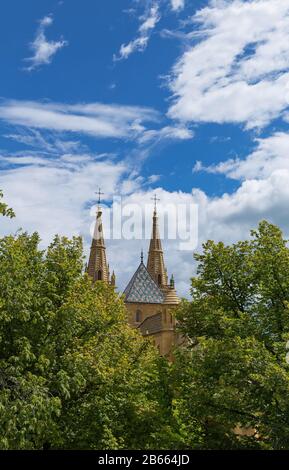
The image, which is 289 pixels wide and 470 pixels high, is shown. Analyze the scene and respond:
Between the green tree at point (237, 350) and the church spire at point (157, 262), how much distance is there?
8016 cm

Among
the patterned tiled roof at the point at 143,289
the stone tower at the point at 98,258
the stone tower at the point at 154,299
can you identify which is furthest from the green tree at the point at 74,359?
the stone tower at the point at 98,258

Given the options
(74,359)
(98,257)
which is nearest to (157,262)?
(98,257)

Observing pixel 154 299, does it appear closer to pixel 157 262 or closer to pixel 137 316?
pixel 137 316

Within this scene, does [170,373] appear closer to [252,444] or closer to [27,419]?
[252,444]

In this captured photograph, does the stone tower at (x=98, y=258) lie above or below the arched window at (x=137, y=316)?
above

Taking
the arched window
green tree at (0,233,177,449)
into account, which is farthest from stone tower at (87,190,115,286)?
green tree at (0,233,177,449)

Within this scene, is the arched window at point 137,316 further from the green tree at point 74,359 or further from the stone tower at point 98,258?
the green tree at point 74,359

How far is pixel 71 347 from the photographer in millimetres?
25500

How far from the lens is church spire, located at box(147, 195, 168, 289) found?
4331 inches

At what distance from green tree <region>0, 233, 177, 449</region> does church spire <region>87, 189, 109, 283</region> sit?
74180mm

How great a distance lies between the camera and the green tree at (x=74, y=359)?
70.4 ft

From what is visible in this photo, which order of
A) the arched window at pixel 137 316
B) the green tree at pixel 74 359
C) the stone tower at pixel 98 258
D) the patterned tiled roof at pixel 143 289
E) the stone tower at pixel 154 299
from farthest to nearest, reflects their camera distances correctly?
A: the stone tower at pixel 98 258 < the patterned tiled roof at pixel 143 289 < the arched window at pixel 137 316 < the stone tower at pixel 154 299 < the green tree at pixel 74 359

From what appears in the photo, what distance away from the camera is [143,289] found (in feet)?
326

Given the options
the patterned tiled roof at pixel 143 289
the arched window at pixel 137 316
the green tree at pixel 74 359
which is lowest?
the green tree at pixel 74 359
